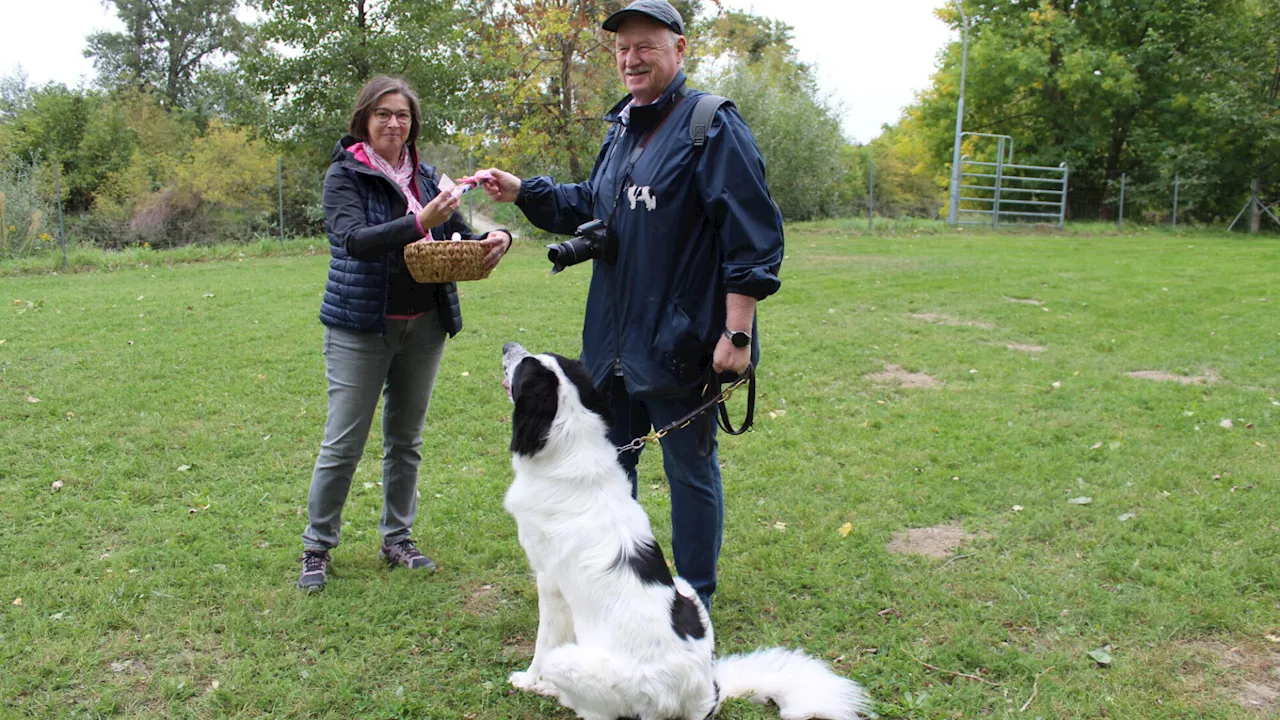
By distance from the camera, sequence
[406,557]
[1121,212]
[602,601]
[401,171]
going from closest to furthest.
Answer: [602,601], [401,171], [406,557], [1121,212]

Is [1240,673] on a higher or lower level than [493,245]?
lower

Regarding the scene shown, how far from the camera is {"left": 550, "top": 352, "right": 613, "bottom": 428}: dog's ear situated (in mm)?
2848

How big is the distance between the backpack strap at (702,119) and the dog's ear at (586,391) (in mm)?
849

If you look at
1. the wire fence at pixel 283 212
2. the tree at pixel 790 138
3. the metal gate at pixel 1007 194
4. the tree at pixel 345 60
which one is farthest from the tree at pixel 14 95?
the metal gate at pixel 1007 194

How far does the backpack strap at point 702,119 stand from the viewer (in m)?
2.73

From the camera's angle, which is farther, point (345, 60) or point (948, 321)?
point (345, 60)

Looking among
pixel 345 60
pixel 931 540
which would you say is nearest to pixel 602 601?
pixel 931 540

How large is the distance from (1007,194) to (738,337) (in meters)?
25.6

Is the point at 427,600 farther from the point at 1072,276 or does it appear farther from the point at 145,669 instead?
the point at 1072,276

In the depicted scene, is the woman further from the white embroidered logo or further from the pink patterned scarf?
the white embroidered logo

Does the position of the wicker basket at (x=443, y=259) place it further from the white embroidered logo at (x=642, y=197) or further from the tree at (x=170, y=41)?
the tree at (x=170, y=41)

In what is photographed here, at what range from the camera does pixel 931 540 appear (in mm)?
4219

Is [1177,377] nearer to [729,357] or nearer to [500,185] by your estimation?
[729,357]

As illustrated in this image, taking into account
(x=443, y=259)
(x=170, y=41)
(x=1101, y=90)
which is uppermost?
(x=170, y=41)
